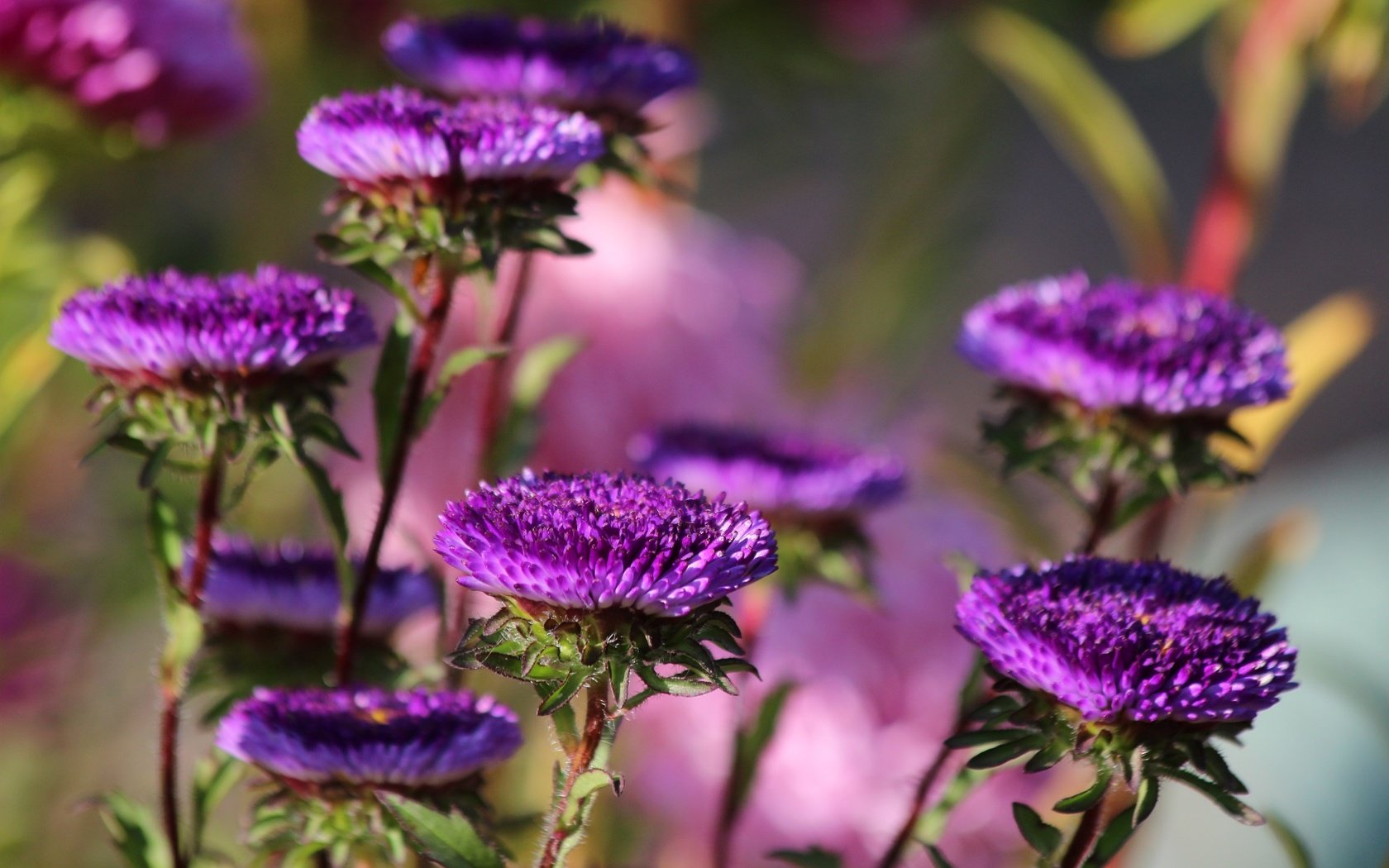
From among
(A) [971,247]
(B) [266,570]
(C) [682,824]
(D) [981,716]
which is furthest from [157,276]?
(A) [971,247]

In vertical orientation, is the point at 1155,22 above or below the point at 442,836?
above

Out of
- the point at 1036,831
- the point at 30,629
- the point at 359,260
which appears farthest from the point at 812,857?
the point at 30,629

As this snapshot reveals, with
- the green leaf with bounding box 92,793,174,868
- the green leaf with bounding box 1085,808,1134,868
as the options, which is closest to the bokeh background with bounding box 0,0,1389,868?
the green leaf with bounding box 92,793,174,868

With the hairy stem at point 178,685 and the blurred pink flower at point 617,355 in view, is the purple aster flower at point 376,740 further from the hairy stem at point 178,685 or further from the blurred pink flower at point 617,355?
the blurred pink flower at point 617,355

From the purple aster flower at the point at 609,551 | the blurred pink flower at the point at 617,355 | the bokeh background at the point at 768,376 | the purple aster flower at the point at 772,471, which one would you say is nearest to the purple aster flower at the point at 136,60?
the bokeh background at the point at 768,376

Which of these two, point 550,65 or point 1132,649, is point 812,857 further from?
point 550,65

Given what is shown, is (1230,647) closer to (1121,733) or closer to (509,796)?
(1121,733)

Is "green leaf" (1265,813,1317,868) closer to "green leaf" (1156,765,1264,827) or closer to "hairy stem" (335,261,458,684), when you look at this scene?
"green leaf" (1156,765,1264,827)
